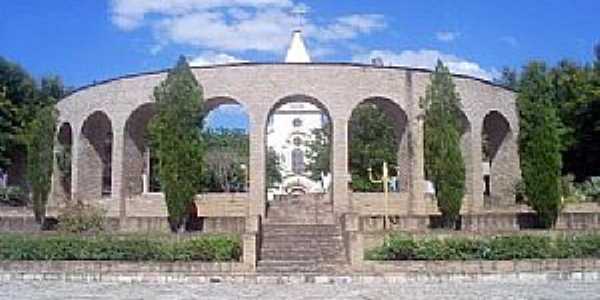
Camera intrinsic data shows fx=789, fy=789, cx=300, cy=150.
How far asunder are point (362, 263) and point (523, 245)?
4.03 meters

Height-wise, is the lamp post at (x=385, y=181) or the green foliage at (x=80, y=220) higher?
the lamp post at (x=385, y=181)

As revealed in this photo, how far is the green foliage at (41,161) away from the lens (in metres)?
26.0

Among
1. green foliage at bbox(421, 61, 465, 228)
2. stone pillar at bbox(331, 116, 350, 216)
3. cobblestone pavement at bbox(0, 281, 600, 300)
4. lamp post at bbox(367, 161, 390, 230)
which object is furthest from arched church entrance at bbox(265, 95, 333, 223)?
cobblestone pavement at bbox(0, 281, 600, 300)

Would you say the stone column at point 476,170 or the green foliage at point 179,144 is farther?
the stone column at point 476,170

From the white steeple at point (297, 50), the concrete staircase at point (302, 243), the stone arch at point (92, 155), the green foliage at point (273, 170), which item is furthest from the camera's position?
the white steeple at point (297, 50)

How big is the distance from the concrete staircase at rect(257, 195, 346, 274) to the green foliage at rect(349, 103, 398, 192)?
15.1m

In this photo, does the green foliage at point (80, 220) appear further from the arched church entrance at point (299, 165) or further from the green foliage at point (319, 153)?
the green foliage at point (319, 153)

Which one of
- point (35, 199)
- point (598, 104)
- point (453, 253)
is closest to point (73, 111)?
point (35, 199)

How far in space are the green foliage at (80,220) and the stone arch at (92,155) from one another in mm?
5729

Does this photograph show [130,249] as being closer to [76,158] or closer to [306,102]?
[306,102]

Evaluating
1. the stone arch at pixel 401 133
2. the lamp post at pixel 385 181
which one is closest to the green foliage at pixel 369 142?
the lamp post at pixel 385 181

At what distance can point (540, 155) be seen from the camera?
23.6 meters

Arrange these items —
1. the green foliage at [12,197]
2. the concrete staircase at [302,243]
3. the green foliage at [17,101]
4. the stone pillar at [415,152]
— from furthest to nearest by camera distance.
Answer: the green foliage at [17,101]
the green foliage at [12,197]
the stone pillar at [415,152]
the concrete staircase at [302,243]

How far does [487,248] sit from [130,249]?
8.99 m
